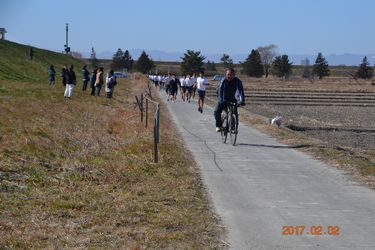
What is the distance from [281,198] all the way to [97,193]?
236cm

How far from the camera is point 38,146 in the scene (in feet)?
41.4

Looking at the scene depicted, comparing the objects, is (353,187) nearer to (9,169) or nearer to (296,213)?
(296,213)

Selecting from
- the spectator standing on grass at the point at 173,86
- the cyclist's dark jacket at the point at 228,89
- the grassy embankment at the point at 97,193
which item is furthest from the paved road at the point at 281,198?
the spectator standing on grass at the point at 173,86

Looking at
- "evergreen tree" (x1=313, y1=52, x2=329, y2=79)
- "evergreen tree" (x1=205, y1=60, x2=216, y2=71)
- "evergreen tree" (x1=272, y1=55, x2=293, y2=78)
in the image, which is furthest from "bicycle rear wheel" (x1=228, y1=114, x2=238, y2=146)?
"evergreen tree" (x1=205, y1=60, x2=216, y2=71)

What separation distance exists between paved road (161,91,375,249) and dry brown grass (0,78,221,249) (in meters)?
0.32

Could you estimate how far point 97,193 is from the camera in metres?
8.28

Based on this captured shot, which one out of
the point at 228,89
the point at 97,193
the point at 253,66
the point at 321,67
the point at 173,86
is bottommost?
the point at 97,193

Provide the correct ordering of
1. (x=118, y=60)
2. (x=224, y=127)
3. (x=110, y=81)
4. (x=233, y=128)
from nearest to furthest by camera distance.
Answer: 1. (x=233, y=128)
2. (x=224, y=127)
3. (x=110, y=81)
4. (x=118, y=60)

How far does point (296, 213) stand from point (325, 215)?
0.33 meters

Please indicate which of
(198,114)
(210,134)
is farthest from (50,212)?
(198,114)

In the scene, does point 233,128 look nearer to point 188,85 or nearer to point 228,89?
point 228,89

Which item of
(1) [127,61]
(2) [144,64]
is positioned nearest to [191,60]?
(2) [144,64]

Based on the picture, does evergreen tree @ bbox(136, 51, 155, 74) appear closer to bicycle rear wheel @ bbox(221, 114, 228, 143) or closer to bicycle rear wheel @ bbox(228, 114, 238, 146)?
bicycle rear wheel @ bbox(221, 114, 228, 143)
